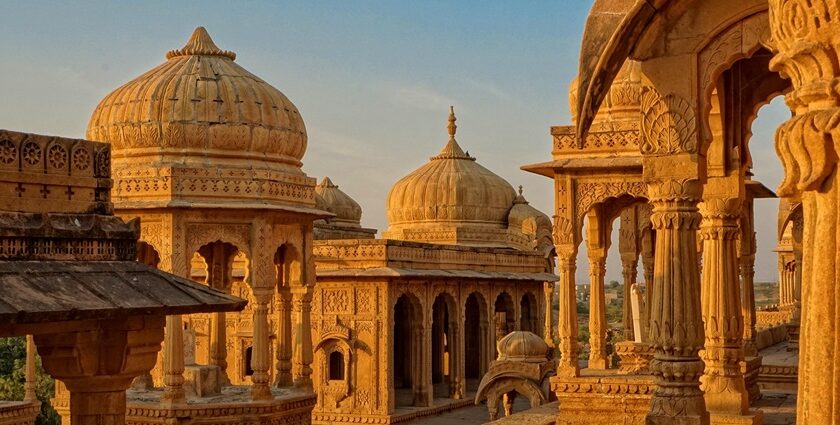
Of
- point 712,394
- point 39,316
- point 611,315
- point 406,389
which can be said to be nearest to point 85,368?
point 39,316

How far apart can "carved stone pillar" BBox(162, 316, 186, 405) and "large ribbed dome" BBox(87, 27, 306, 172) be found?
2.43 m

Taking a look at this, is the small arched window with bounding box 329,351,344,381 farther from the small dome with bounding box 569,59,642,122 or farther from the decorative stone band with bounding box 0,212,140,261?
the decorative stone band with bounding box 0,212,140,261

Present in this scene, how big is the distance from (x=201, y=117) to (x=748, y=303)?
8061 mm

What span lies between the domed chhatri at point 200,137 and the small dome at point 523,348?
383 centimetres

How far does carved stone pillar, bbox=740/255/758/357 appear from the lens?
14584 millimetres

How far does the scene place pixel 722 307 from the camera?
10547 mm

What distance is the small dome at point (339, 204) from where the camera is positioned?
33.6 m

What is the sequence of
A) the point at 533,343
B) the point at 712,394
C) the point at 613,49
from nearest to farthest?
1. the point at 613,49
2. the point at 712,394
3. the point at 533,343

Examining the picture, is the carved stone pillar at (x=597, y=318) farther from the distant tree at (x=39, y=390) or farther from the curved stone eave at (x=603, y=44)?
the distant tree at (x=39, y=390)

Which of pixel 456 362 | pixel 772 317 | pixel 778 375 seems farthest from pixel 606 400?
pixel 772 317

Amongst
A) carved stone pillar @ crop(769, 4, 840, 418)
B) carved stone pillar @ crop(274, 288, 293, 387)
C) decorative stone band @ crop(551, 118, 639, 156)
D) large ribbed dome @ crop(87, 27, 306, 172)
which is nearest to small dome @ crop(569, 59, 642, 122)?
decorative stone band @ crop(551, 118, 639, 156)

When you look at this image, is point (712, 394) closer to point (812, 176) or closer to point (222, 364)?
point (812, 176)

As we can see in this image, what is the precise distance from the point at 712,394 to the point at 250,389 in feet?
33.3

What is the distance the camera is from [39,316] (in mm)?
6129
